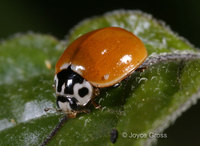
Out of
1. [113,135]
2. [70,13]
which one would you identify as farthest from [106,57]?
[70,13]

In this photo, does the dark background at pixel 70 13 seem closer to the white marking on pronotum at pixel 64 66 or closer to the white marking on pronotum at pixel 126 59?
the white marking on pronotum at pixel 126 59

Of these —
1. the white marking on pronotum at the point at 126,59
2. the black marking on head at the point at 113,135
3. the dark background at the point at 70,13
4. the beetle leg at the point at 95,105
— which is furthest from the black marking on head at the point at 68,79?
the dark background at the point at 70,13

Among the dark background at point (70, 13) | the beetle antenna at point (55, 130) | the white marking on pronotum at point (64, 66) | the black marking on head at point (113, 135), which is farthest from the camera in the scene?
the dark background at point (70, 13)

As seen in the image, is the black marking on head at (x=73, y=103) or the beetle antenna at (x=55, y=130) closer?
the beetle antenna at (x=55, y=130)

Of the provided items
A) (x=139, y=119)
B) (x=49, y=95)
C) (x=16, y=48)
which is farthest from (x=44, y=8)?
(x=139, y=119)

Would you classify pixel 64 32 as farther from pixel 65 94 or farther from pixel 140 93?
pixel 140 93

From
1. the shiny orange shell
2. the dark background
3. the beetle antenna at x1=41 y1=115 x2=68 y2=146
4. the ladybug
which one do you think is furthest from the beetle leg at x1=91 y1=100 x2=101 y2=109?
the dark background

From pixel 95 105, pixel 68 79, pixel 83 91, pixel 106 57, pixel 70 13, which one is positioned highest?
pixel 70 13

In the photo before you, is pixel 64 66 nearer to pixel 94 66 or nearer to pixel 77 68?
pixel 77 68
